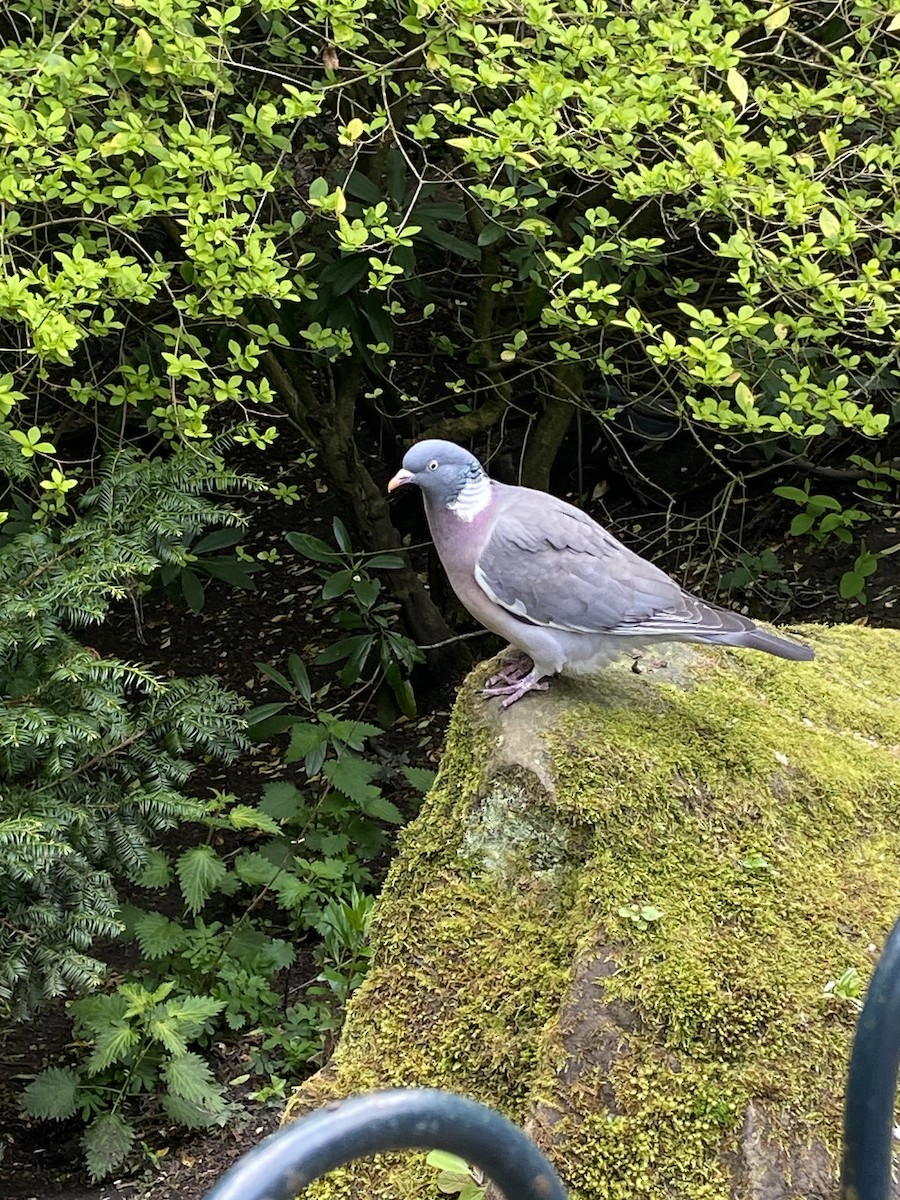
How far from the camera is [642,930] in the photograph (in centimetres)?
209

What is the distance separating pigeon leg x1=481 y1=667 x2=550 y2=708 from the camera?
262cm

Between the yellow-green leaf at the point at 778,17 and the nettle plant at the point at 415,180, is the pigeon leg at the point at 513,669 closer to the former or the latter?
the nettle plant at the point at 415,180

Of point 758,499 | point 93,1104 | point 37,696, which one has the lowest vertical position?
point 93,1104

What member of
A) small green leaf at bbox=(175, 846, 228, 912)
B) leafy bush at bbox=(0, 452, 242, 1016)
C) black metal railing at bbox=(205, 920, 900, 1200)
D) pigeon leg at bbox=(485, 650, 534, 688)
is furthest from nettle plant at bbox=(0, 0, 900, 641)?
black metal railing at bbox=(205, 920, 900, 1200)

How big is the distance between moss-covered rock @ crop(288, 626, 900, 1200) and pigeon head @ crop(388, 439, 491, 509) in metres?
0.52

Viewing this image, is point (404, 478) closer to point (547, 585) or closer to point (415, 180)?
point (547, 585)

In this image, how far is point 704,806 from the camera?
2371mm

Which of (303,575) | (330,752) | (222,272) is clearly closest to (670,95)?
(222,272)

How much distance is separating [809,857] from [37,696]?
80.8 inches

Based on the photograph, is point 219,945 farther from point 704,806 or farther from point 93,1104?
point 704,806

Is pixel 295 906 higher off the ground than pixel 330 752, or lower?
higher

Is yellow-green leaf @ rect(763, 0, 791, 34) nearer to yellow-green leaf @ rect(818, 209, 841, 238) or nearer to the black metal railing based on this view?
yellow-green leaf @ rect(818, 209, 841, 238)

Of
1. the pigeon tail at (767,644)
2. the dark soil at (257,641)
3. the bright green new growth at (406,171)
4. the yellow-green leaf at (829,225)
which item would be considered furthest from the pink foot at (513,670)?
the dark soil at (257,641)

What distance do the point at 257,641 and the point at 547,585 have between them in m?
3.72
